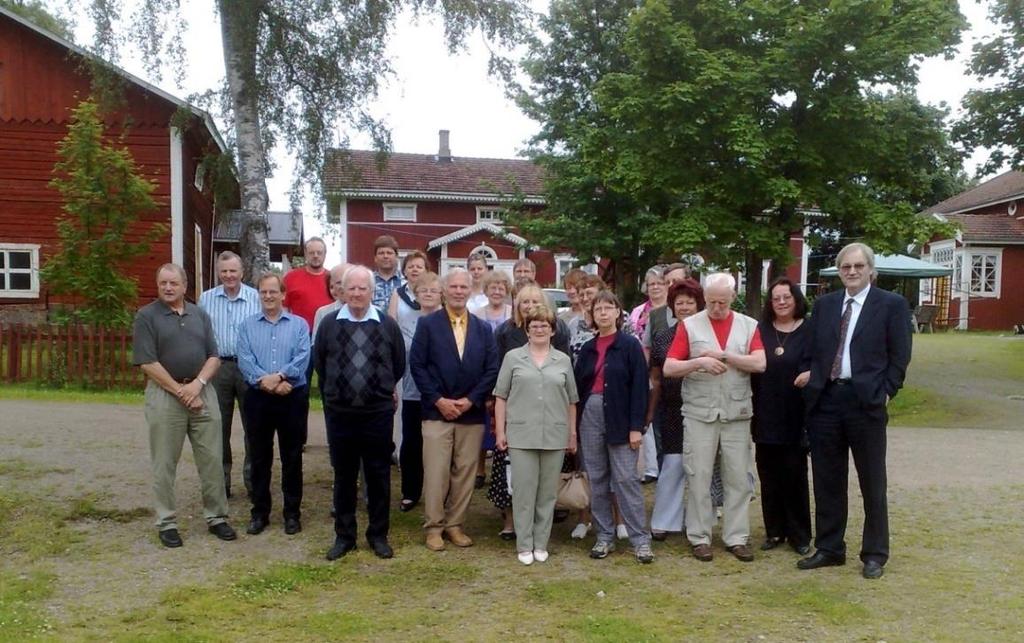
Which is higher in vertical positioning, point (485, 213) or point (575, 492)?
point (485, 213)

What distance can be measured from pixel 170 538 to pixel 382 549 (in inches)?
56.1

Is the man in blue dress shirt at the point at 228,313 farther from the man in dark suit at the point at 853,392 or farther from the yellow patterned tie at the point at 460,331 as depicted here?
the man in dark suit at the point at 853,392

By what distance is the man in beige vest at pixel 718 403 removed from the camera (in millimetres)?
4973

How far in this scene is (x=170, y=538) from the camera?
17.1ft

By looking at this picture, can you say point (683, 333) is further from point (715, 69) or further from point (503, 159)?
point (503, 159)

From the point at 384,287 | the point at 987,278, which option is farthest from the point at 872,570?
the point at 987,278

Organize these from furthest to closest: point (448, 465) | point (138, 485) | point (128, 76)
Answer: point (128, 76)
point (138, 485)
point (448, 465)

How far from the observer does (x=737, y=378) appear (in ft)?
16.5

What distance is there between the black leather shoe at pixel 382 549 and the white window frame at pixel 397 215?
2869 centimetres

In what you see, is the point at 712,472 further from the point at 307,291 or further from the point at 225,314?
the point at 225,314

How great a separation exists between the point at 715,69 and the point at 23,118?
14.3m

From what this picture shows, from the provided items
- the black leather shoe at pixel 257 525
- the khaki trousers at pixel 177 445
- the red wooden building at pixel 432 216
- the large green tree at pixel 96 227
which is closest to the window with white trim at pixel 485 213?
the red wooden building at pixel 432 216

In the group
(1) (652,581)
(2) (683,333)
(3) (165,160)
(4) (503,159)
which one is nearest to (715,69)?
(2) (683,333)

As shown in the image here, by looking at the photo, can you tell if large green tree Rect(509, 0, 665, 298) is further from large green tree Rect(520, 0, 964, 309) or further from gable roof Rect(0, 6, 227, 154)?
gable roof Rect(0, 6, 227, 154)
